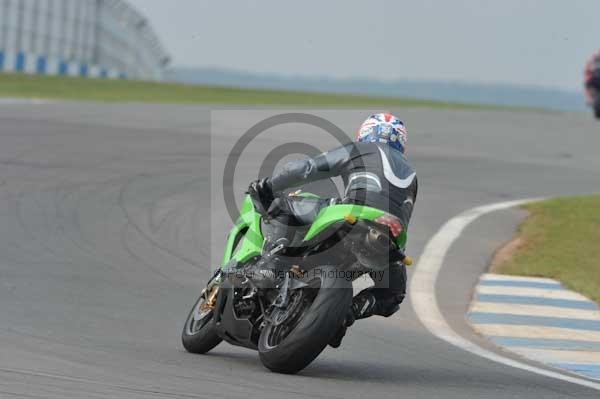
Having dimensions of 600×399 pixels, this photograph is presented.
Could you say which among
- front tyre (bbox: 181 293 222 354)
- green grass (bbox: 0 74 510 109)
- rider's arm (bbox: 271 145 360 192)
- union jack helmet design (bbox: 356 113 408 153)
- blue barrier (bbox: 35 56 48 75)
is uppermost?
blue barrier (bbox: 35 56 48 75)

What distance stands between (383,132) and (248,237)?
1063mm

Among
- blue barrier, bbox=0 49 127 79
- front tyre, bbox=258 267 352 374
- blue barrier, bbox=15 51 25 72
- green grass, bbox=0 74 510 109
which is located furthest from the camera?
blue barrier, bbox=15 51 25 72

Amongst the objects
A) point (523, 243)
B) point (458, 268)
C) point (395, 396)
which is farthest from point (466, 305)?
point (395, 396)

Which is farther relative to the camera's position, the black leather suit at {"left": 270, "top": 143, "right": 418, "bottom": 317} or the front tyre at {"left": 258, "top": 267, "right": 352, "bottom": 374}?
the black leather suit at {"left": 270, "top": 143, "right": 418, "bottom": 317}

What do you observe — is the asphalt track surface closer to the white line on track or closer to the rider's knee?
the white line on track

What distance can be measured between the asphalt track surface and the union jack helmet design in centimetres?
139

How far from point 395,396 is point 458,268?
6369 millimetres

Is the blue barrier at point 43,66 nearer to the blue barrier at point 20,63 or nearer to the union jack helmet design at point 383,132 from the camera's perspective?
the blue barrier at point 20,63

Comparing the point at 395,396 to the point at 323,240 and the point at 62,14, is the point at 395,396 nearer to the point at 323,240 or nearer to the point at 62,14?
the point at 323,240

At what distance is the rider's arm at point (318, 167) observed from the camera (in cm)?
704

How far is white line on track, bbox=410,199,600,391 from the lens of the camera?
804 centimetres

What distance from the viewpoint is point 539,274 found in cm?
1241

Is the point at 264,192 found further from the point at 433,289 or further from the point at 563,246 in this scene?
the point at 563,246

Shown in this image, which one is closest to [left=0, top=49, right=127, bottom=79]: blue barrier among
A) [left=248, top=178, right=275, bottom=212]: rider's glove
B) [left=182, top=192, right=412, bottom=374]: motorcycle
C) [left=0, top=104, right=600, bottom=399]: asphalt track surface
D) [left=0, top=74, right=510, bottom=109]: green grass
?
[left=0, top=74, right=510, bottom=109]: green grass
